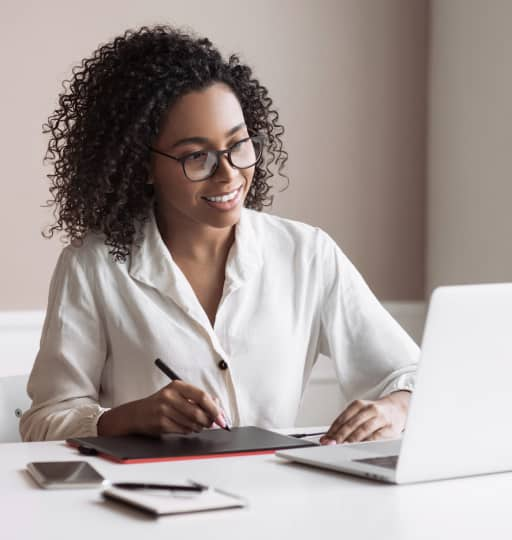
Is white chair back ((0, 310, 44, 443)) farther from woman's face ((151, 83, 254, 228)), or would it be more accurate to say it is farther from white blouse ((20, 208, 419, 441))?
woman's face ((151, 83, 254, 228))

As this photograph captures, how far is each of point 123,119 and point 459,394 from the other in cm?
99

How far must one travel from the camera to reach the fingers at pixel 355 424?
1.54 metres

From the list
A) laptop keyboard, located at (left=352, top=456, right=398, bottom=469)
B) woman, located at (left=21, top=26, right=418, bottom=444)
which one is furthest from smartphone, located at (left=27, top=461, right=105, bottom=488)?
woman, located at (left=21, top=26, right=418, bottom=444)

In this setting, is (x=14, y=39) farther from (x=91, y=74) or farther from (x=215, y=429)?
(x=215, y=429)

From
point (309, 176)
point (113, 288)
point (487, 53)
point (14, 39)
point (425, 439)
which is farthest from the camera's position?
point (309, 176)

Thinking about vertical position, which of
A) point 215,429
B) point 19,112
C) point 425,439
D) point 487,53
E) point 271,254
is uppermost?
point 487,53

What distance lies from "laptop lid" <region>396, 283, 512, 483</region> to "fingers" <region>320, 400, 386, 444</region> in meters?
0.28

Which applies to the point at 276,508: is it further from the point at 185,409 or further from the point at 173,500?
the point at 185,409

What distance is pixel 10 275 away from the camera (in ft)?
9.69

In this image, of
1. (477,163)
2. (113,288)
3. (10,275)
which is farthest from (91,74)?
(477,163)

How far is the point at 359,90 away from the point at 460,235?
588 mm

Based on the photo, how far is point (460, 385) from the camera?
124 cm

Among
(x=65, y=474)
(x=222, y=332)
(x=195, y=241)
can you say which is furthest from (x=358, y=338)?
(x=65, y=474)

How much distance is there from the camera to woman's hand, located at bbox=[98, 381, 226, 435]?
1499 millimetres
